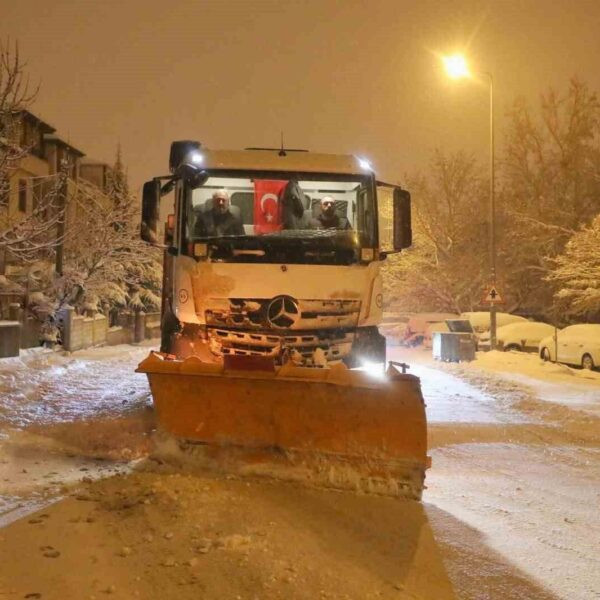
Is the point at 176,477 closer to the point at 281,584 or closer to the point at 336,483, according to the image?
the point at 336,483

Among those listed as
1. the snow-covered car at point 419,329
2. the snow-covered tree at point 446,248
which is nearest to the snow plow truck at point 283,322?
the snow-covered car at point 419,329

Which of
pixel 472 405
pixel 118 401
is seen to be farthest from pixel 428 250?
pixel 118 401

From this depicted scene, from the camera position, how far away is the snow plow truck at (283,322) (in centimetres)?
564

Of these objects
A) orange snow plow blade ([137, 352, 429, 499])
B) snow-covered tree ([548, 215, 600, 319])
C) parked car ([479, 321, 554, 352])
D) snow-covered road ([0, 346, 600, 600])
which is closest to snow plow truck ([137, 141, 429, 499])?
orange snow plow blade ([137, 352, 429, 499])

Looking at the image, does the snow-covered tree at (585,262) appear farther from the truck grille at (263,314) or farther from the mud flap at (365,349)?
the truck grille at (263,314)

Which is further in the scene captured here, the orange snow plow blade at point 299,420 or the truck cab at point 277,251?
the truck cab at point 277,251

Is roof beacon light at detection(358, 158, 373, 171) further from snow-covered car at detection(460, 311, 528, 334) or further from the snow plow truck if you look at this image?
snow-covered car at detection(460, 311, 528, 334)

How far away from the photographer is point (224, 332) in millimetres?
7238

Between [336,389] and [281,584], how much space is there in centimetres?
198

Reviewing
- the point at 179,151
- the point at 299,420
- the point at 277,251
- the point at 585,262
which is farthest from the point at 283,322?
the point at 585,262

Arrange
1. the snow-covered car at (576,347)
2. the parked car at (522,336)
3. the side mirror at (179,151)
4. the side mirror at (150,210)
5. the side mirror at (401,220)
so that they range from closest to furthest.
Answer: the side mirror at (150,210), the side mirror at (401,220), the side mirror at (179,151), the snow-covered car at (576,347), the parked car at (522,336)

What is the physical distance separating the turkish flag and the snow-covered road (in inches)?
106

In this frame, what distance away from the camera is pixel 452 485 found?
681 centimetres

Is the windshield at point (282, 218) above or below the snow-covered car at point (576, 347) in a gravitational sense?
above
